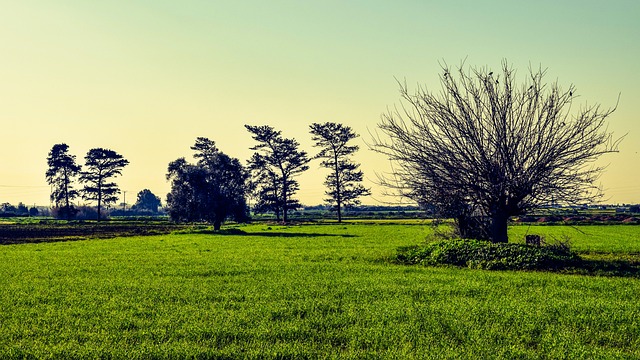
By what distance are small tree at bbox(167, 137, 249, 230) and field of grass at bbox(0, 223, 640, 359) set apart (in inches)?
1708

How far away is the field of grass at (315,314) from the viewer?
10203 millimetres

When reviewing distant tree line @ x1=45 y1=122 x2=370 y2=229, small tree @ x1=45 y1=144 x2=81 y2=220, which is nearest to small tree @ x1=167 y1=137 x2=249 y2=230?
distant tree line @ x1=45 y1=122 x2=370 y2=229

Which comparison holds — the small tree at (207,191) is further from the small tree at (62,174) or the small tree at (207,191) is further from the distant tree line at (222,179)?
the small tree at (62,174)

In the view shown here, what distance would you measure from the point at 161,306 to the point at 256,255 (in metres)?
15.3

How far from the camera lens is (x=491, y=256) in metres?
24.3

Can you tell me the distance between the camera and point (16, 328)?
11906 mm

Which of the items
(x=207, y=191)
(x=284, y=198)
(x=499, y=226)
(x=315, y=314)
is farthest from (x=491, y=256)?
(x=284, y=198)

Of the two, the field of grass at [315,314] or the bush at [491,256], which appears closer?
the field of grass at [315,314]

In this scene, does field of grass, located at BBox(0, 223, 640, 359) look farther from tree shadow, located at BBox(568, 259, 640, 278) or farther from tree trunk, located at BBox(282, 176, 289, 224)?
tree trunk, located at BBox(282, 176, 289, 224)

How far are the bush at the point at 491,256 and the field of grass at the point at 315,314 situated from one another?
1.70m

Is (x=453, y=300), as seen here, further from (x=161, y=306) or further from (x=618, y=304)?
(x=161, y=306)

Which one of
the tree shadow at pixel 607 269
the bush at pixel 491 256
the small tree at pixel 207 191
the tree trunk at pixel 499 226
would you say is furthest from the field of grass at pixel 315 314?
the small tree at pixel 207 191

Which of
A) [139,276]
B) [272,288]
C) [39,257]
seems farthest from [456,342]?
[39,257]

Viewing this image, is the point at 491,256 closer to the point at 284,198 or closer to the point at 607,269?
the point at 607,269
